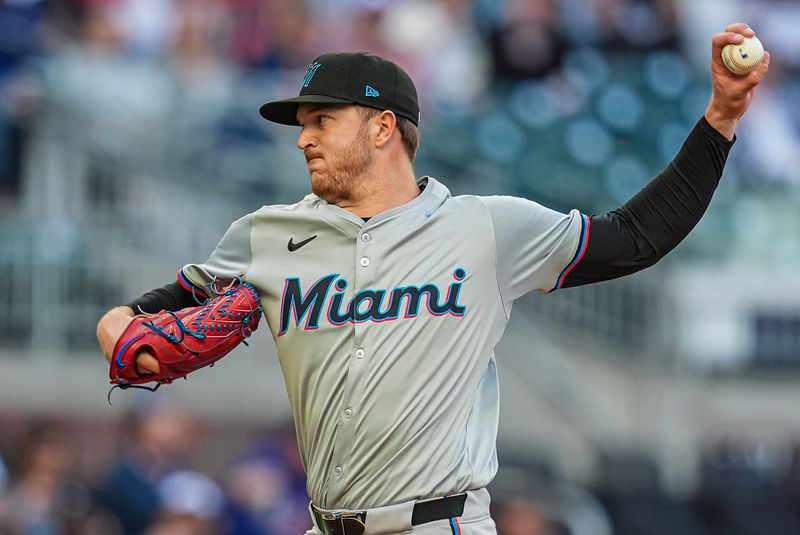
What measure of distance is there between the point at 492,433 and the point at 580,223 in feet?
1.67

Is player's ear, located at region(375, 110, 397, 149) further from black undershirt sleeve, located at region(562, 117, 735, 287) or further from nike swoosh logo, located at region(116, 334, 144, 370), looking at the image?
nike swoosh logo, located at region(116, 334, 144, 370)

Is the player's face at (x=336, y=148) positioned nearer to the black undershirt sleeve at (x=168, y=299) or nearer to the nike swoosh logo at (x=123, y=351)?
the black undershirt sleeve at (x=168, y=299)

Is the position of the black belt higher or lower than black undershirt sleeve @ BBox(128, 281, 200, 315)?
lower

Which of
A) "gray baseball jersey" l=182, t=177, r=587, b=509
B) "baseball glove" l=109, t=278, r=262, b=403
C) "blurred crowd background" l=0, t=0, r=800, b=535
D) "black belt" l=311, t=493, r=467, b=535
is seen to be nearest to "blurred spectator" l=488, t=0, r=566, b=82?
"blurred crowd background" l=0, t=0, r=800, b=535

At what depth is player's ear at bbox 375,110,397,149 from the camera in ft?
10.5

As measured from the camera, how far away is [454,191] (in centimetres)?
977

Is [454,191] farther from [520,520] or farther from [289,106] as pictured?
[289,106]

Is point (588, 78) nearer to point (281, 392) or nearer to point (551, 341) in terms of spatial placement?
point (551, 341)

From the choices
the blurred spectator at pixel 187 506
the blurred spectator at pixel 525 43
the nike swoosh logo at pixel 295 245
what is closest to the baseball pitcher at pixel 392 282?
the nike swoosh logo at pixel 295 245

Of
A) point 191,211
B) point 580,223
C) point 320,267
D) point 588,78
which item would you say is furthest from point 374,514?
point 588,78

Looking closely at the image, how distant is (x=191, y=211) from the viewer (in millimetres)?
9250

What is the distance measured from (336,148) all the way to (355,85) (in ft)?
0.48

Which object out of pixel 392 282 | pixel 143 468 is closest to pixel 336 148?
pixel 392 282

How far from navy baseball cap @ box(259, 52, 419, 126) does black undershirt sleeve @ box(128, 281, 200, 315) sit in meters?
0.47
